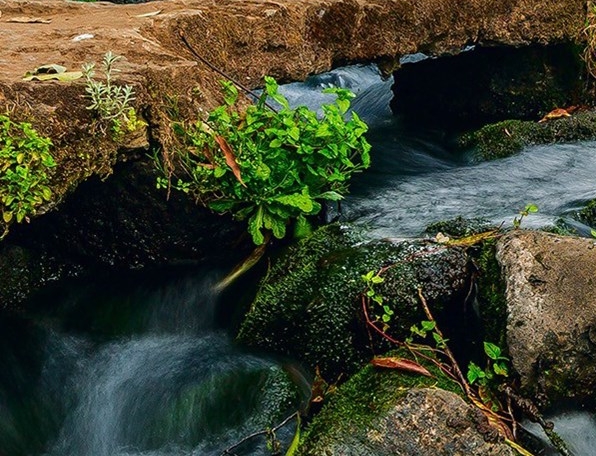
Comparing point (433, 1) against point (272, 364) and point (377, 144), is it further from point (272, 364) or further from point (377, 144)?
point (272, 364)

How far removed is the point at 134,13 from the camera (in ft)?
20.1

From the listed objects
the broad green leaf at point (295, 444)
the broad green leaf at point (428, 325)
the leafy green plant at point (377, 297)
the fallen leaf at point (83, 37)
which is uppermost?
the fallen leaf at point (83, 37)

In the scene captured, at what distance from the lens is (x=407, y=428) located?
3637 millimetres

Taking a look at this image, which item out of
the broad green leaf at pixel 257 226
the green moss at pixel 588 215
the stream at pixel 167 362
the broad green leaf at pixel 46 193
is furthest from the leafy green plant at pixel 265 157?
the green moss at pixel 588 215

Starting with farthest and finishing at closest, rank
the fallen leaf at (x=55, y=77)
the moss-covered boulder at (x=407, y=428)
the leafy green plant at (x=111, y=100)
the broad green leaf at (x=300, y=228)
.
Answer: the broad green leaf at (x=300, y=228) < the fallen leaf at (x=55, y=77) < the leafy green plant at (x=111, y=100) < the moss-covered boulder at (x=407, y=428)

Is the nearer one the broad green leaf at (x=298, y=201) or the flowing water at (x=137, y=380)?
the flowing water at (x=137, y=380)

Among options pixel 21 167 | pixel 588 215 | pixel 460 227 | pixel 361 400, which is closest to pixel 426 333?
pixel 361 400

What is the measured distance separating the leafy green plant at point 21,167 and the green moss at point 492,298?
216 centimetres

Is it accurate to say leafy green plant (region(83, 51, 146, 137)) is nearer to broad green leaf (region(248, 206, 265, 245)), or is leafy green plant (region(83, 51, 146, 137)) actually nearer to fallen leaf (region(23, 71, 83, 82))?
fallen leaf (region(23, 71, 83, 82))

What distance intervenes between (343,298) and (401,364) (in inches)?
20.9

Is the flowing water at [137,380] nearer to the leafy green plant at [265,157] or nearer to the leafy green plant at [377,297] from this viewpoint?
the leafy green plant at [377,297]

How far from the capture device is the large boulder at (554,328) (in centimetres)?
398

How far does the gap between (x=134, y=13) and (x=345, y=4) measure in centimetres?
146

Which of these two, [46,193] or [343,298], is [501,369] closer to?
[343,298]
